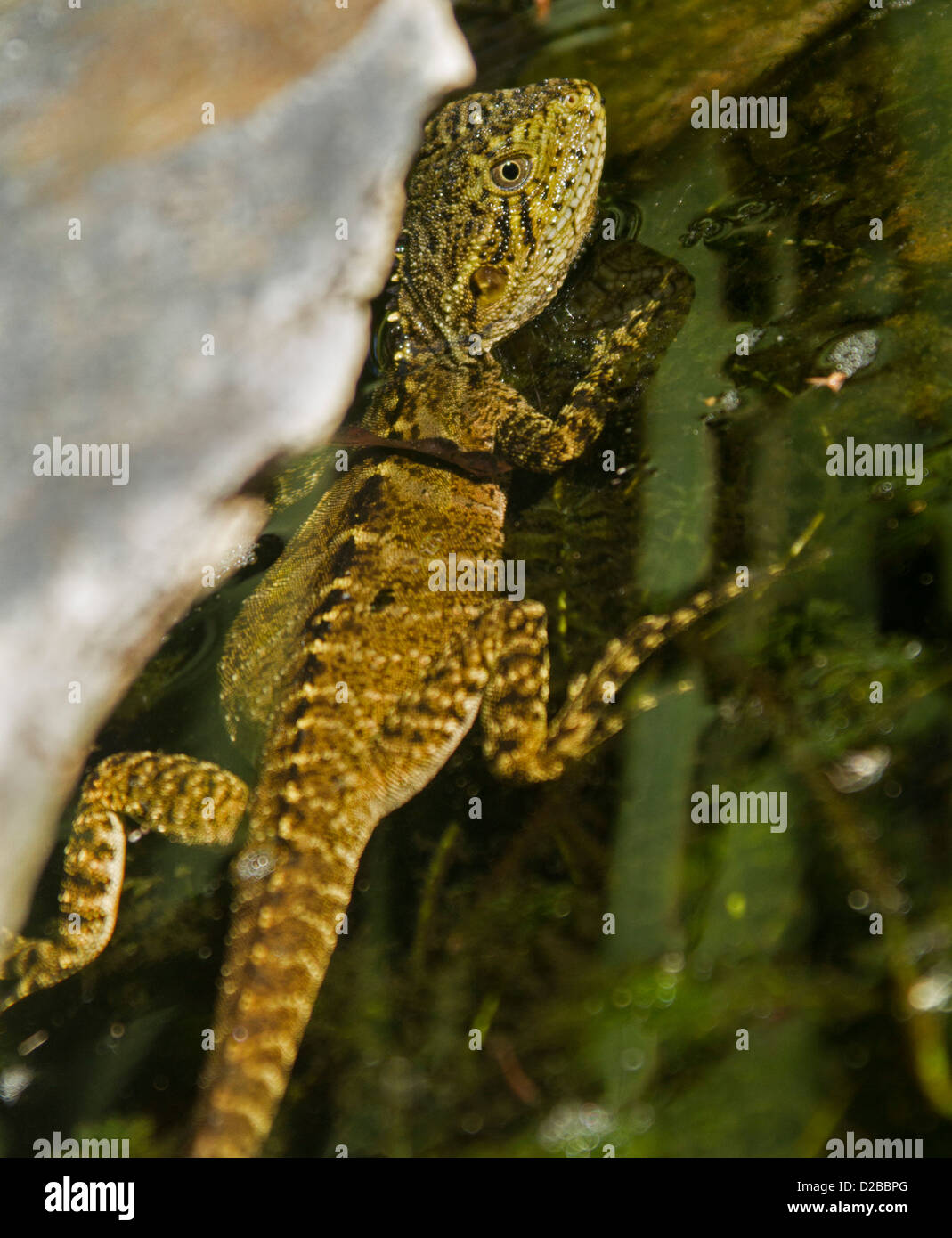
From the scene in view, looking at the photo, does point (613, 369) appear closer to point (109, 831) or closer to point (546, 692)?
point (546, 692)

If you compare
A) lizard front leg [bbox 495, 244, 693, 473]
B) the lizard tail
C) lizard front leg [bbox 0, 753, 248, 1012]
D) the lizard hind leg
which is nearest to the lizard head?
lizard front leg [bbox 495, 244, 693, 473]

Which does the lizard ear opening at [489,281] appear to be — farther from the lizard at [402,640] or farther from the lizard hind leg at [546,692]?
the lizard hind leg at [546,692]

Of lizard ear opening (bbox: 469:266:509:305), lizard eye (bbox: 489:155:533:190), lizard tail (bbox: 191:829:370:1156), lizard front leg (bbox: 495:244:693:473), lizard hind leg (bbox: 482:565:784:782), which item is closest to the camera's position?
lizard tail (bbox: 191:829:370:1156)

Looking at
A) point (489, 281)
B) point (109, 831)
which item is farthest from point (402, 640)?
point (489, 281)

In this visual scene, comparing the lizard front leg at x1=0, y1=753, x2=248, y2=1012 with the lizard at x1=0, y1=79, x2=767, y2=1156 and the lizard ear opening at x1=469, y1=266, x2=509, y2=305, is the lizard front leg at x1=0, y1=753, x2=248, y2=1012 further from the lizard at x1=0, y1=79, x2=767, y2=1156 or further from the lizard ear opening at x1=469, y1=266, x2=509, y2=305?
the lizard ear opening at x1=469, y1=266, x2=509, y2=305

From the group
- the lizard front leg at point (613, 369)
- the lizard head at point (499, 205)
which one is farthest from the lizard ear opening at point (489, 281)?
the lizard front leg at point (613, 369)

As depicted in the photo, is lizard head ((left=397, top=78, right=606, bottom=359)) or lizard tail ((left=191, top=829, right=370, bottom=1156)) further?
lizard head ((left=397, top=78, right=606, bottom=359))
